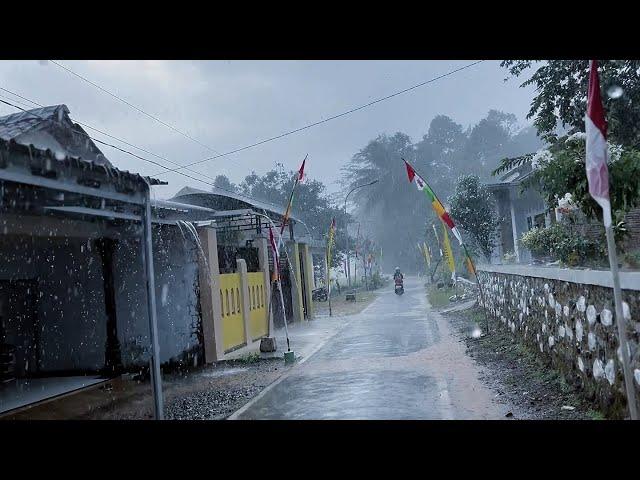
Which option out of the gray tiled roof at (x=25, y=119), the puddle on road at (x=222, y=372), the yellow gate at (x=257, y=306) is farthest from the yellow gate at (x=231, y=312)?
the gray tiled roof at (x=25, y=119)

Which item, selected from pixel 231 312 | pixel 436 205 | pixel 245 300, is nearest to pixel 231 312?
pixel 231 312

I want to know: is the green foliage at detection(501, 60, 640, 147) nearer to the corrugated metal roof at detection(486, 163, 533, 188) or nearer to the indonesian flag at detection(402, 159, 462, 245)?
the indonesian flag at detection(402, 159, 462, 245)

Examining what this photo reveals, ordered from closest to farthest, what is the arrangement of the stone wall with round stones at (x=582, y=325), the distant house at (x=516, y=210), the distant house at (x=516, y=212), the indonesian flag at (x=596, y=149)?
the indonesian flag at (x=596, y=149), the stone wall with round stones at (x=582, y=325), the distant house at (x=516, y=212), the distant house at (x=516, y=210)

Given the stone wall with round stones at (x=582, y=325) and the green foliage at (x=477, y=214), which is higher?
the green foliage at (x=477, y=214)

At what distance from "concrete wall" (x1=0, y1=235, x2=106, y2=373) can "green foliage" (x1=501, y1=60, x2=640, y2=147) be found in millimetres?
7285

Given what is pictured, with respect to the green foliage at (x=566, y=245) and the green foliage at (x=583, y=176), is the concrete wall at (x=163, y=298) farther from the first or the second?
the green foliage at (x=583, y=176)

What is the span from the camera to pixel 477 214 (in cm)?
1916

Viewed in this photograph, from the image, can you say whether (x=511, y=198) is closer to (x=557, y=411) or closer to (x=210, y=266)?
(x=210, y=266)

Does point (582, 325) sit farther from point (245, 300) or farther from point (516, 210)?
point (516, 210)

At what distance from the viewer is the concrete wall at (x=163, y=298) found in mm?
9781
